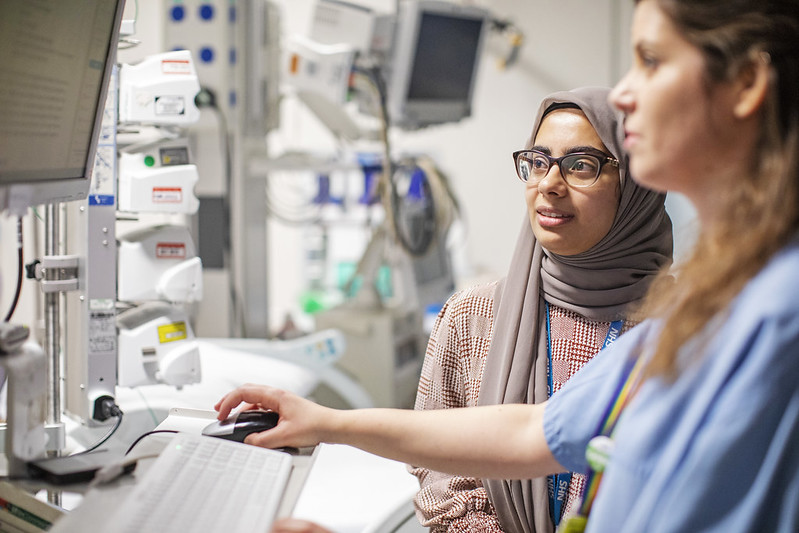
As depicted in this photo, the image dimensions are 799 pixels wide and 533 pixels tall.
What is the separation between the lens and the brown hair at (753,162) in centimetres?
72

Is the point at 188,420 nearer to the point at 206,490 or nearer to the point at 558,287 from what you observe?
the point at 206,490

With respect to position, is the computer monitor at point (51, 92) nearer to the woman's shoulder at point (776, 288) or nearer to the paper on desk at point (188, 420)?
the paper on desk at point (188, 420)

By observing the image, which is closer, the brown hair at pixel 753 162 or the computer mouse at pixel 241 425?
the brown hair at pixel 753 162

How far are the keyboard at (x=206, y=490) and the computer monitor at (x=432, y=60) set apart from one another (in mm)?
2694

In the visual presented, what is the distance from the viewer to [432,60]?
3.62m

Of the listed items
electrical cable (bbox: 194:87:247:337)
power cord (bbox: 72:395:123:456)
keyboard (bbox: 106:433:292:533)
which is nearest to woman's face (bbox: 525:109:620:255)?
keyboard (bbox: 106:433:292:533)

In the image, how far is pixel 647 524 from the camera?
727mm

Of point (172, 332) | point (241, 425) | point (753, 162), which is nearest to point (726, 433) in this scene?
point (753, 162)

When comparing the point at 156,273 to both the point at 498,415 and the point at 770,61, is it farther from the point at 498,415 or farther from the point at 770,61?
the point at 770,61

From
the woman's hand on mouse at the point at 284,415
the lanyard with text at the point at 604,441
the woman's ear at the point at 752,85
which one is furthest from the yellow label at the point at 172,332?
the woman's ear at the point at 752,85

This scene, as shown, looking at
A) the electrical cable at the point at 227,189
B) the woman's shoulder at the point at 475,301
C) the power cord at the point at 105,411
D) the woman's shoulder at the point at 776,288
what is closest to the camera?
the woman's shoulder at the point at 776,288

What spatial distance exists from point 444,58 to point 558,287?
8.06 ft

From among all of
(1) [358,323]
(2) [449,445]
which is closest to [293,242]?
(1) [358,323]

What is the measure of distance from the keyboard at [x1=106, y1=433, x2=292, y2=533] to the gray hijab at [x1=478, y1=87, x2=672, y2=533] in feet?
1.63
